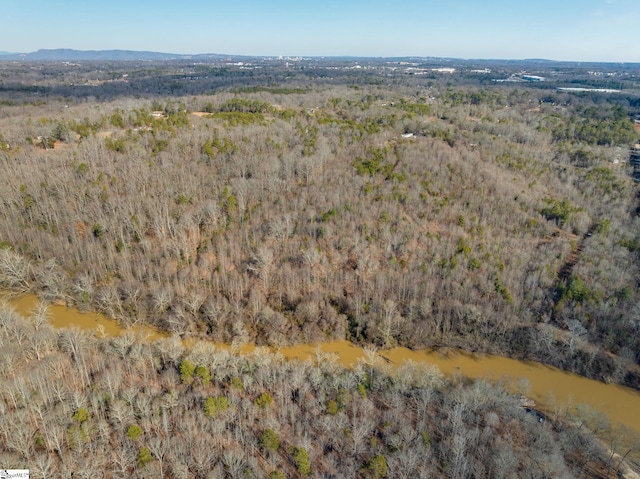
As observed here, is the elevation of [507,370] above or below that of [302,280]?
below

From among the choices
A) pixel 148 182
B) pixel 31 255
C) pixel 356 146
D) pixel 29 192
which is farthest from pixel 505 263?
pixel 29 192

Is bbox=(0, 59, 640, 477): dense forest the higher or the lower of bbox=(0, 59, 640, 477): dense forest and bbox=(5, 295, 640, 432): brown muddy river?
the higher

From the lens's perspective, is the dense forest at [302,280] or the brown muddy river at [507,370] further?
the brown muddy river at [507,370]

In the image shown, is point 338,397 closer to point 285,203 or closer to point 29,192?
point 285,203

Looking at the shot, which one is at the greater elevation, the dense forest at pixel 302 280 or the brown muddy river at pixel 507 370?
the dense forest at pixel 302 280

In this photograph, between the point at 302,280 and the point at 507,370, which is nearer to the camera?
the point at 507,370
